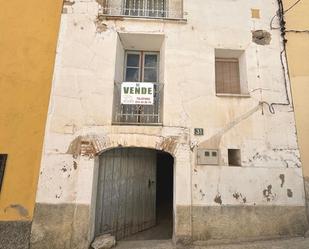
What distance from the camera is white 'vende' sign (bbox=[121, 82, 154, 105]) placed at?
5.84 m

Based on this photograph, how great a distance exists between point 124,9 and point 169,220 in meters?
6.02

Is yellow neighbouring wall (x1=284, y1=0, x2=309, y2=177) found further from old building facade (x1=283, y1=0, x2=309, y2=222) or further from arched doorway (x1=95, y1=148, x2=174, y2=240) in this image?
arched doorway (x1=95, y1=148, x2=174, y2=240)

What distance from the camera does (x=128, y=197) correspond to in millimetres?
6020

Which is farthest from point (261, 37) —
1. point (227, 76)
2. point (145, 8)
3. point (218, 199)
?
point (218, 199)

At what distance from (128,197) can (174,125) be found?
2.14 m

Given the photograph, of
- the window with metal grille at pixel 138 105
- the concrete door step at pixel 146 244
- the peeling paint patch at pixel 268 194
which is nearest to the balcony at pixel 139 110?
the window with metal grille at pixel 138 105

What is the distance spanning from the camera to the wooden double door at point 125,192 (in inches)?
223

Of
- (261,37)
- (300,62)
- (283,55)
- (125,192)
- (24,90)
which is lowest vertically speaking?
(125,192)

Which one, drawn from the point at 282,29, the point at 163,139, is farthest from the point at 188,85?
the point at 282,29

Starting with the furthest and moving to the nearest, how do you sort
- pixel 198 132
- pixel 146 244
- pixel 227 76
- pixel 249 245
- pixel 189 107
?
pixel 227 76, pixel 189 107, pixel 198 132, pixel 146 244, pixel 249 245

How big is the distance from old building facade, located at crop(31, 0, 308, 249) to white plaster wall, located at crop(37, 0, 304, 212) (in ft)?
0.08

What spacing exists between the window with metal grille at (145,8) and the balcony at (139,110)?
2.23 metres

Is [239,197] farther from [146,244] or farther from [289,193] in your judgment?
[146,244]

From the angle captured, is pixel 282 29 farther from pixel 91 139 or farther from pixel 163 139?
pixel 91 139
